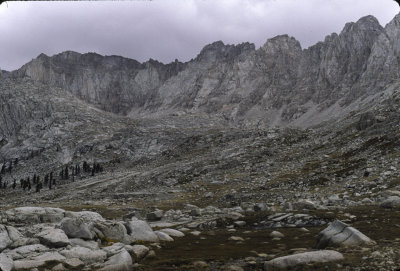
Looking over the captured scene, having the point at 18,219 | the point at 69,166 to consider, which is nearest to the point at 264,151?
the point at 18,219

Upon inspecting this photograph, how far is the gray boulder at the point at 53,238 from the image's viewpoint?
17156mm

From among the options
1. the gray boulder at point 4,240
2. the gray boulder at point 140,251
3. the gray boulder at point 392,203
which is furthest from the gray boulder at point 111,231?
the gray boulder at point 392,203

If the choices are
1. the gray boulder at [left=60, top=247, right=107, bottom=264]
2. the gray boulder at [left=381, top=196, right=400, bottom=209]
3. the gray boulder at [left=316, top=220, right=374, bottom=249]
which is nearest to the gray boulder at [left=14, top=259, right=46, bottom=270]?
the gray boulder at [left=60, top=247, right=107, bottom=264]

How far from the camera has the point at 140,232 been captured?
823 inches

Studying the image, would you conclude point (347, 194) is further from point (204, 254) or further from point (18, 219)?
point (18, 219)

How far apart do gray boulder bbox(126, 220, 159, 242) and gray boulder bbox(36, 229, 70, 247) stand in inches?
164

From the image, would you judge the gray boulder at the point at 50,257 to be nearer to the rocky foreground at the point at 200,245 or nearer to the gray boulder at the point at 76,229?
the rocky foreground at the point at 200,245

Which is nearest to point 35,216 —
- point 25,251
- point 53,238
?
point 53,238

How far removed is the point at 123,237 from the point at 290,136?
101798mm

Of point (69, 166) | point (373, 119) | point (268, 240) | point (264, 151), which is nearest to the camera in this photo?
point (268, 240)

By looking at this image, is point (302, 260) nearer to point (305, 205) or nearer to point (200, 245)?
point (200, 245)

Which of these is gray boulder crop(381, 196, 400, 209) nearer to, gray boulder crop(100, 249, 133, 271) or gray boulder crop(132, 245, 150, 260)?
gray boulder crop(132, 245, 150, 260)

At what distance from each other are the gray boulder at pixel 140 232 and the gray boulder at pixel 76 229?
8.50 feet

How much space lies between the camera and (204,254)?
1630cm
